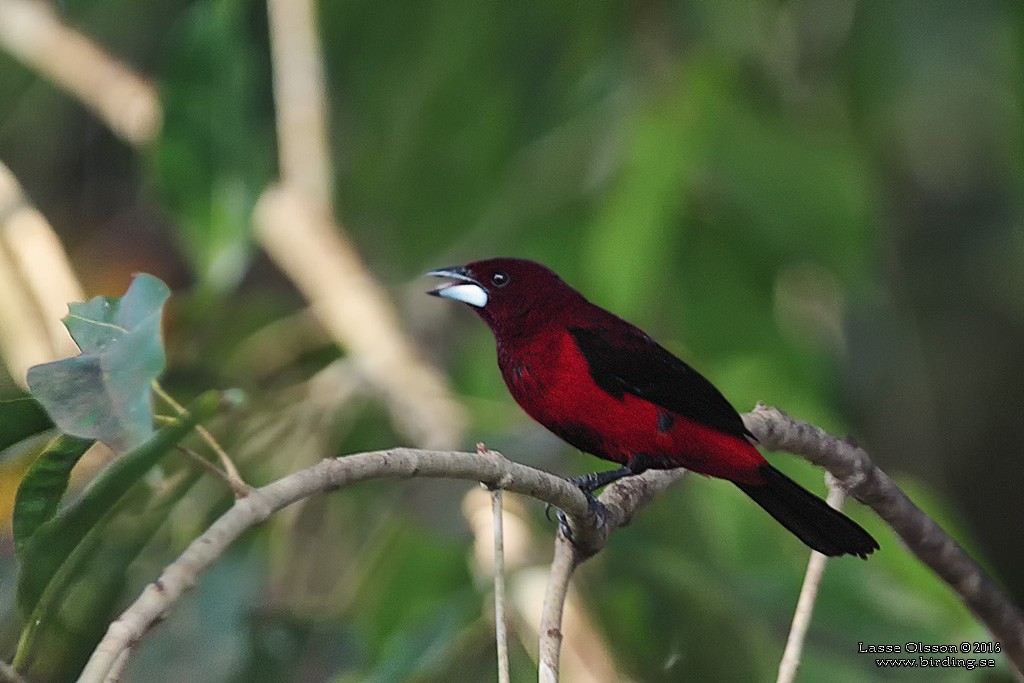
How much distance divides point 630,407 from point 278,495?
1108 millimetres

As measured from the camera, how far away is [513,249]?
4.33m

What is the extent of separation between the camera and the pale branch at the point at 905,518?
1933 mm

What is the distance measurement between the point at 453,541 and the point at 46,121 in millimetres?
2789

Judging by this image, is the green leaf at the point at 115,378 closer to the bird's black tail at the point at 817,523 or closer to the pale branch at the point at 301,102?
the bird's black tail at the point at 817,523

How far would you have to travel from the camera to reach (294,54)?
419 cm

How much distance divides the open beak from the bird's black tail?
0.64 m

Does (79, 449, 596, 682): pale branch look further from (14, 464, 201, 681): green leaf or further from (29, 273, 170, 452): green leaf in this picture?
(14, 464, 201, 681): green leaf

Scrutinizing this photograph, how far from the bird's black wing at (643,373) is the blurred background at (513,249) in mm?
745

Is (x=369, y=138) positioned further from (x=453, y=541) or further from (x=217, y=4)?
(x=453, y=541)

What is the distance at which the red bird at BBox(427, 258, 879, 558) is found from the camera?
2.26m

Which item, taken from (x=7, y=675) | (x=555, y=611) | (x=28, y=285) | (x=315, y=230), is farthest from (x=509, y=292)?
(x=315, y=230)

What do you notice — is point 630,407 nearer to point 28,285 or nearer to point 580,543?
point 580,543

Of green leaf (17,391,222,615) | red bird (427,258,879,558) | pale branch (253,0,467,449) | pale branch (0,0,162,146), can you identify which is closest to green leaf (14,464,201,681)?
green leaf (17,391,222,615)

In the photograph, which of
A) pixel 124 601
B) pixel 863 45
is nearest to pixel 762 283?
pixel 863 45
